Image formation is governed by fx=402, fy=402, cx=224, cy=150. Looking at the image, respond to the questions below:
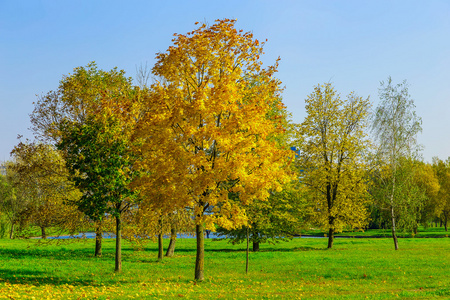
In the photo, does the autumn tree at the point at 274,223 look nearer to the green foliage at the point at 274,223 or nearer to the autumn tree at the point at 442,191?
the green foliage at the point at 274,223

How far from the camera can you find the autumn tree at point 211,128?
57.8ft

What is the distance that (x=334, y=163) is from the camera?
4253cm

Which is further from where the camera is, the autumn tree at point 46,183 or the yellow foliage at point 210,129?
the autumn tree at point 46,183

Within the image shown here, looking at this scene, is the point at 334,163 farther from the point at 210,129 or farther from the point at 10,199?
the point at 10,199

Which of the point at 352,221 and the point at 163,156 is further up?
the point at 163,156

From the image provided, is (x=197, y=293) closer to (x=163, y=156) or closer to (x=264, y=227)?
(x=163, y=156)

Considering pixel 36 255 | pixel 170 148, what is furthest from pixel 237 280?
pixel 36 255

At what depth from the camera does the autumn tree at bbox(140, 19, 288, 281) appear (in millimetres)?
17625

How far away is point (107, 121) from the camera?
21188 millimetres

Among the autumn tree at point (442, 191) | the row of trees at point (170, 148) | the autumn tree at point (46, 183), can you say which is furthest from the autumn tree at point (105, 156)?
the autumn tree at point (442, 191)

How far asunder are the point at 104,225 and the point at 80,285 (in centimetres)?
795

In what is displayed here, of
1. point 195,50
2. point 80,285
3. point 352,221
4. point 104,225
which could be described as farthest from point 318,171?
point 80,285

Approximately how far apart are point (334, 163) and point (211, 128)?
2806cm

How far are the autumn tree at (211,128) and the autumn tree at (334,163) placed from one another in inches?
951
